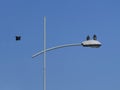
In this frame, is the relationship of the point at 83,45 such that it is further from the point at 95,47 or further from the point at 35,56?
the point at 35,56

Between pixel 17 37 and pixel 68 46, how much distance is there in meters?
6.23

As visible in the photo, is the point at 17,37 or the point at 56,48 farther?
the point at 17,37

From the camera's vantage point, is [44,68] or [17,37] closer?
[44,68]

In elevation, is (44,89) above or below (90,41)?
below

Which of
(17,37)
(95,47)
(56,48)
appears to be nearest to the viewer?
(95,47)

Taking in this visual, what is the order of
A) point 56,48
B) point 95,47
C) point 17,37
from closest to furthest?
point 95,47 → point 56,48 → point 17,37

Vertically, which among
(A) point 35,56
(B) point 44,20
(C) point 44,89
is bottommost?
(C) point 44,89

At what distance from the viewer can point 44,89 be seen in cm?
2909

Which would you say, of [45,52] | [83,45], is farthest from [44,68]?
[83,45]

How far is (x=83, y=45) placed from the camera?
2808 cm

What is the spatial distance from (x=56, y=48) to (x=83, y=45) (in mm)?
2337

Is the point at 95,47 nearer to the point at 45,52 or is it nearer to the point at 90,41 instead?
the point at 90,41

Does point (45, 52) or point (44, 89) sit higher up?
point (45, 52)

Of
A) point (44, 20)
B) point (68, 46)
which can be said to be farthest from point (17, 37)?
point (68, 46)
